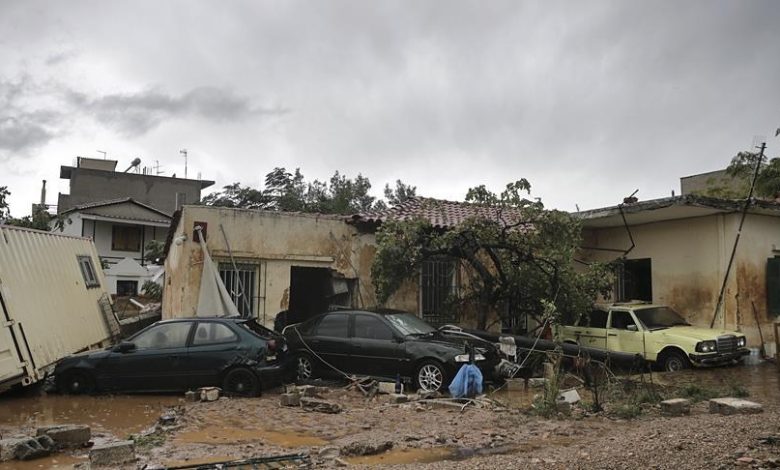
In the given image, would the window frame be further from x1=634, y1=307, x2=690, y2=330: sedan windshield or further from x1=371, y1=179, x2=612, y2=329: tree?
x1=634, y1=307, x2=690, y2=330: sedan windshield

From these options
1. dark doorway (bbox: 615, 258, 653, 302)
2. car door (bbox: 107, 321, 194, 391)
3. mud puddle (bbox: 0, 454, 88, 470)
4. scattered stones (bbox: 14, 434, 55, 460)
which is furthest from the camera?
dark doorway (bbox: 615, 258, 653, 302)

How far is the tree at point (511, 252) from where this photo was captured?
12953 mm

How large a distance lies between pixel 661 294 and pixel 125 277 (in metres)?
21.1

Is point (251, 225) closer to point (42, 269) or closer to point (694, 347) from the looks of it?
point (42, 269)

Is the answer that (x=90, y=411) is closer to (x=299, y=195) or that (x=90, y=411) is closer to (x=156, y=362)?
(x=156, y=362)

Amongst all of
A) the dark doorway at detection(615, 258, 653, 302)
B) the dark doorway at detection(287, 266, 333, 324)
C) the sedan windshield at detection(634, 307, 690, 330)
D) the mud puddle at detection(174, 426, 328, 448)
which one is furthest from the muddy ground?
the dark doorway at detection(615, 258, 653, 302)

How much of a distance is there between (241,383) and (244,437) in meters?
2.81

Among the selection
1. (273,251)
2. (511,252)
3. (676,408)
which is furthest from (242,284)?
(676,408)

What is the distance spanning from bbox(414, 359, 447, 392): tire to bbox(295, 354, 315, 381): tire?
2.11 meters

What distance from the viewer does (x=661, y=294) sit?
1548 centimetres

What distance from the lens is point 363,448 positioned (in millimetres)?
6273

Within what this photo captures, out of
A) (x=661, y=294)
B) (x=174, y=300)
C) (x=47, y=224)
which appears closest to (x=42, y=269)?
(x=174, y=300)

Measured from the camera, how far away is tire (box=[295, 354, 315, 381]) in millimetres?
11242

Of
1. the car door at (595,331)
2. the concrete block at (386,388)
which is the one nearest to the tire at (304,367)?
the concrete block at (386,388)
